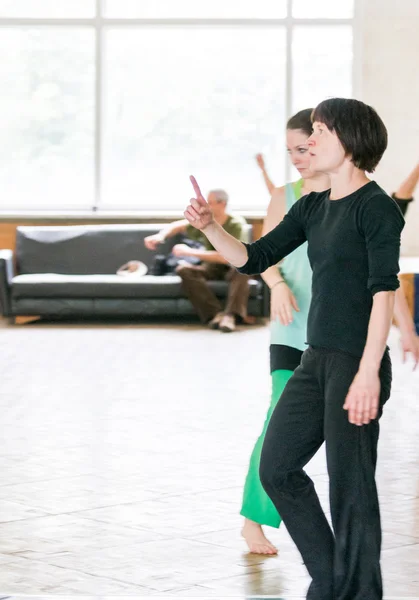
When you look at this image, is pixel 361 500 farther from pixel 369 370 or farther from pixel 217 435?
pixel 217 435

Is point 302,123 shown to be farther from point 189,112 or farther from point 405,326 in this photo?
point 189,112

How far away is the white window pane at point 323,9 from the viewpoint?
1276cm

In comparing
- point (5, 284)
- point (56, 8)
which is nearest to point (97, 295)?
point (5, 284)

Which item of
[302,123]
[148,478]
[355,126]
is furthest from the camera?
[148,478]

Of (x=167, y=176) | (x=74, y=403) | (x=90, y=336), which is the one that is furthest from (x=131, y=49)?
(x=74, y=403)

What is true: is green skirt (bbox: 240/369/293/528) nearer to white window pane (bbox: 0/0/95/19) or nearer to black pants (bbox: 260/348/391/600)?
black pants (bbox: 260/348/391/600)

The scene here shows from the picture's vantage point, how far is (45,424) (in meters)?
5.53

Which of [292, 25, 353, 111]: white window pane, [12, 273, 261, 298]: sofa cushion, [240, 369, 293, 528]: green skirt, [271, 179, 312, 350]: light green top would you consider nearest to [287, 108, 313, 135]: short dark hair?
[271, 179, 312, 350]: light green top

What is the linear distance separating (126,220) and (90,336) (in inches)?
119

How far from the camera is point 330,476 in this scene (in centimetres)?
247

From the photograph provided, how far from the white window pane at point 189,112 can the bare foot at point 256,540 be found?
9.64 meters

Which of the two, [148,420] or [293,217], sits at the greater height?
[293,217]

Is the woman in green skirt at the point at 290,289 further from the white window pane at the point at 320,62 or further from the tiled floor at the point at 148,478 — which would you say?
the white window pane at the point at 320,62

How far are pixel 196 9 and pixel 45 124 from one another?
6.93ft
